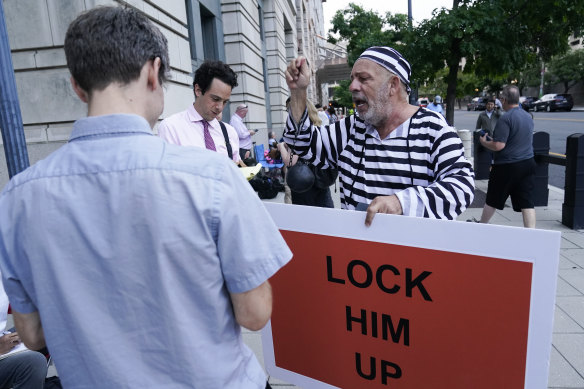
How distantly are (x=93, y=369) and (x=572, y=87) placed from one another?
61784 mm

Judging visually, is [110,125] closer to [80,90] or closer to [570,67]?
[80,90]

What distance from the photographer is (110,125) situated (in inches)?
38.6

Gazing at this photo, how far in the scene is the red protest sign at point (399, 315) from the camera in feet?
4.81

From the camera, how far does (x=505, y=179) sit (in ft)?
17.4

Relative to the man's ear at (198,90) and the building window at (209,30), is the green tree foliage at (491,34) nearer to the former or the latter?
the building window at (209,30)

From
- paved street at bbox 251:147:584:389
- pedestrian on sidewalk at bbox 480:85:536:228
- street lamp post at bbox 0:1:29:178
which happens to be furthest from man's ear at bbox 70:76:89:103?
pedestrian on sidewalk at bbox 480:85:536:228

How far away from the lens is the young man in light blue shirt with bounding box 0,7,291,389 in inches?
37.1

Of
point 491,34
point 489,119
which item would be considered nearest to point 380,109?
point 489,119

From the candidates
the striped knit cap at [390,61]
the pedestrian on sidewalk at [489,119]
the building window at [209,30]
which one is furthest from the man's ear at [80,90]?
the building window at [209,30]

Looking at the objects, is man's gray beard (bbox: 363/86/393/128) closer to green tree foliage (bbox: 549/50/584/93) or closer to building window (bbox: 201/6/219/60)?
building window (bbox: 201/6/219/60)

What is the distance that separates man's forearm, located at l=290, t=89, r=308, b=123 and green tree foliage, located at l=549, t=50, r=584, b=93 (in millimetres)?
52573

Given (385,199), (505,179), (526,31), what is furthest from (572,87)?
(385,199)

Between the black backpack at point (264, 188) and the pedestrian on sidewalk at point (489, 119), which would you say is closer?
the pedestrian on sidewalk at point (489, 119)

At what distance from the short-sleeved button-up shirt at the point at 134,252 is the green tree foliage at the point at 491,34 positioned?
8.87m
